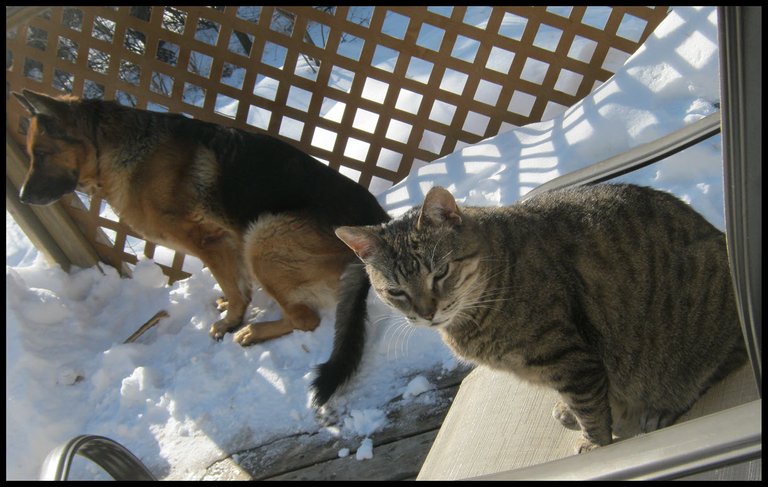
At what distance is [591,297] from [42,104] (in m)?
3.02

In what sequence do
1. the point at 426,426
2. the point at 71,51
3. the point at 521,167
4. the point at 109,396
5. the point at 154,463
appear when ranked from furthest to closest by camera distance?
the point at 71,51 → the point at 521,167 → the point at 109,396 → the point at 154,463 → the point at 426,426

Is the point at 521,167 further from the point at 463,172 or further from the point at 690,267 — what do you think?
the point at 690,267

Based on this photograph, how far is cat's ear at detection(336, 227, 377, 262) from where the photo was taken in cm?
211

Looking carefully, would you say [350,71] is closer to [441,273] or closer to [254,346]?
[254,346]

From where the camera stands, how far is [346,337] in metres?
2.97

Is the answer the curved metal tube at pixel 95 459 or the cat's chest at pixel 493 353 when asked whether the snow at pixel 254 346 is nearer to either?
the cat's chest at pixel 493 353

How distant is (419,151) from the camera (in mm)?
4176

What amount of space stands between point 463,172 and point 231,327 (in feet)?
5.29

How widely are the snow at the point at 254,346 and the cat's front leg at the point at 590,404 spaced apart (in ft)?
3.26

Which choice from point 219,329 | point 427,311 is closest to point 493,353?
point 427,311

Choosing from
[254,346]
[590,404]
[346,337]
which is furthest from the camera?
[254,346]

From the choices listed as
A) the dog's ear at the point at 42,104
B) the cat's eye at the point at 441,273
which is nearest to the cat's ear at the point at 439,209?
the cat's eye at the point at 441,273

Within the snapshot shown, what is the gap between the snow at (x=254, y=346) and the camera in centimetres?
286

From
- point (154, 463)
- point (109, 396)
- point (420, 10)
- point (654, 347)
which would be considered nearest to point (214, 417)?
point (154, 463)
